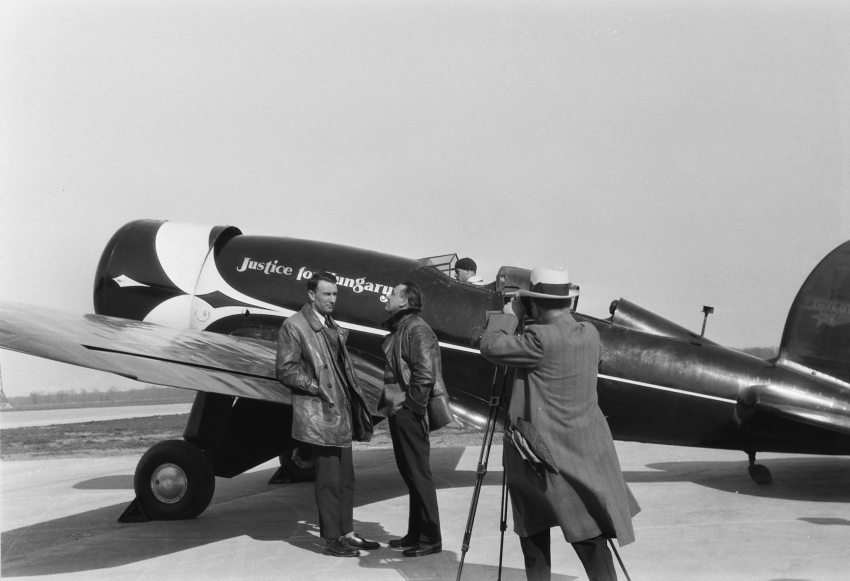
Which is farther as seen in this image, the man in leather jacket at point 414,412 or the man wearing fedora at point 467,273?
the man wearing fedora at point 467,273

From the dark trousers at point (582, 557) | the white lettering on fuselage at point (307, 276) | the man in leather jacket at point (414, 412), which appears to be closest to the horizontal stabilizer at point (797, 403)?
the man in leather jacket at point (414, 412)

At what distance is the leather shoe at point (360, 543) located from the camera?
19.9ft

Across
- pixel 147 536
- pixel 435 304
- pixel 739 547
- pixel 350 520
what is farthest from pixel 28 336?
pixel 739 547

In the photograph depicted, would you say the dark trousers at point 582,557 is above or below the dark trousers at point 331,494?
above

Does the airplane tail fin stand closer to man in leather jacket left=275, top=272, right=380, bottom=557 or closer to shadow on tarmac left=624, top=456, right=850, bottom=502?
shadow on tarmac left=624, top=456, right=850, bottom=502

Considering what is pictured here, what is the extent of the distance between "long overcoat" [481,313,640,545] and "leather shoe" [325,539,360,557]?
2.16 metres

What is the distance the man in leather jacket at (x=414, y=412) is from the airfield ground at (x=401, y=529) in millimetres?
274

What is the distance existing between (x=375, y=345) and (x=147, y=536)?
10.4 feet

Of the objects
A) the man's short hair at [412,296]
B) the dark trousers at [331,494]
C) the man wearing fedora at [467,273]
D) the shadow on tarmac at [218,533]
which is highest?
the man wearing fedora at [467,273]

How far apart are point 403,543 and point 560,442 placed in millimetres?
2565

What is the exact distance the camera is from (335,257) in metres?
9.48

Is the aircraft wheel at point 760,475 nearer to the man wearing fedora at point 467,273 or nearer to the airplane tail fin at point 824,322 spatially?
the airplane tail fin at point 824,322

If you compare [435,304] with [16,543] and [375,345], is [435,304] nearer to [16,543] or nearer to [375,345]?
[375,345]

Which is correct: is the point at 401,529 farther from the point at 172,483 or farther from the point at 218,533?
the point at 172,483
